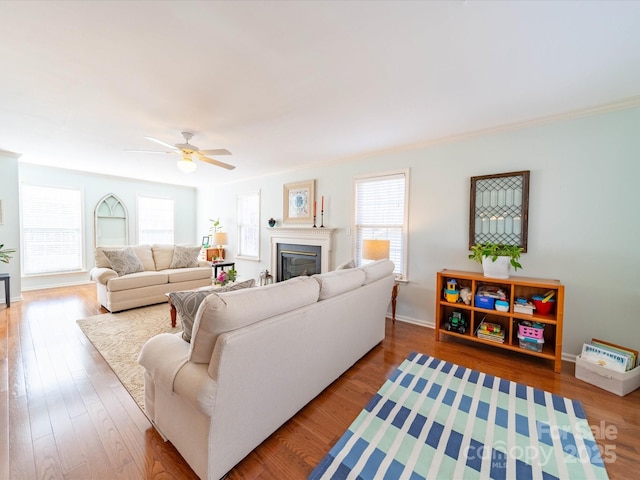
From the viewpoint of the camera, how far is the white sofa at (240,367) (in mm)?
1164

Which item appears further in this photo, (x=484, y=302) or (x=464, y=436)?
(x=484, y=302)

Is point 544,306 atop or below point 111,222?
below

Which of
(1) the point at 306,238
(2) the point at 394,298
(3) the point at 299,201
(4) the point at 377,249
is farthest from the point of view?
(3) the point at 299,201

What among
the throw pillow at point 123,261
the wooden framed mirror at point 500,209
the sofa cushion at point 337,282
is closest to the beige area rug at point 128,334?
the throw pillow at point 123,261

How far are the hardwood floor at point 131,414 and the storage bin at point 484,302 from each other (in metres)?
0.50

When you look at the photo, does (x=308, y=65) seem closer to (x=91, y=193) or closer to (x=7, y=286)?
(x=7, y=286)

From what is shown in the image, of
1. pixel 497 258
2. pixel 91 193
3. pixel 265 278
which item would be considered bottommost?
pixel 265 278

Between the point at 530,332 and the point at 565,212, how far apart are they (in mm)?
1248

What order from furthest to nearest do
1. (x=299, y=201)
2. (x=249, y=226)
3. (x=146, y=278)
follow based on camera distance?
1. (x=249, y=226)
2. (x=299, y=201)
3. (x=146, y=278)

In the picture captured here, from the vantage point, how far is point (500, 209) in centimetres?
281

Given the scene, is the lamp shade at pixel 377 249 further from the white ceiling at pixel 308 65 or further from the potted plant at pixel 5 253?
the potted plant at pixel 5 253

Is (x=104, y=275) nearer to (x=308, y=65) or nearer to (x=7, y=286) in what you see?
(x=7, y=286)

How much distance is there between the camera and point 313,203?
4441 millimetres

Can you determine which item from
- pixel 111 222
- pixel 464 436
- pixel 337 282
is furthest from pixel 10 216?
pixel 464 436
